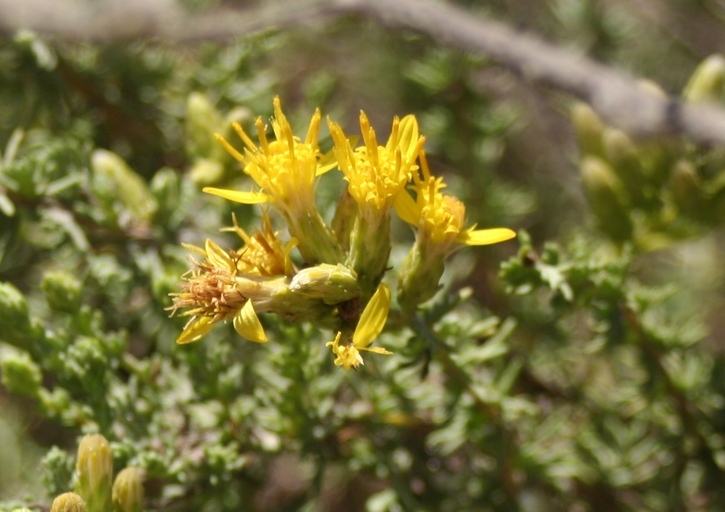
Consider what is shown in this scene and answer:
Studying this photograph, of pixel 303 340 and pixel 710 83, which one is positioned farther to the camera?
pixel 710 83

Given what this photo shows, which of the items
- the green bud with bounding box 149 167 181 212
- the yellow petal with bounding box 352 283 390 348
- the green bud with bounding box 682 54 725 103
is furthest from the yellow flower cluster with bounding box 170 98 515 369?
the green bud with bounding box 682 54 725 103

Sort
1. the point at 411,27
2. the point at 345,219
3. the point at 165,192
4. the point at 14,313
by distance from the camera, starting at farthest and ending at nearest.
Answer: the point at 411,27 < the point at 165,192 < the point at 14,313 < the point at 345,219

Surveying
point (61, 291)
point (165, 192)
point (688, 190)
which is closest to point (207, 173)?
point (165, 192)

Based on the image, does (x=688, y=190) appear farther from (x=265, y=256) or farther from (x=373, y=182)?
(x=265, y=256)

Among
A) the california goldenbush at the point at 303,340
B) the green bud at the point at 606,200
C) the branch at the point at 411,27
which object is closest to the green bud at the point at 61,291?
the california goldenbush at the point at 303,340

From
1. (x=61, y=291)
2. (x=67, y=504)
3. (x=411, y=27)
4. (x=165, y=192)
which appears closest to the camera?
(x=67, y=504)

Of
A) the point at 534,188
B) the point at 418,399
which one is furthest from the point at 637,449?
the point at 534,188

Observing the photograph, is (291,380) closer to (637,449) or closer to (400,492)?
(400,492)

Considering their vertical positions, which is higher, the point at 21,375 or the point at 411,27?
the point at 411,27
